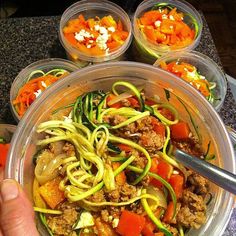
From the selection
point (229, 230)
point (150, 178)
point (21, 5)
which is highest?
point (150, 178)

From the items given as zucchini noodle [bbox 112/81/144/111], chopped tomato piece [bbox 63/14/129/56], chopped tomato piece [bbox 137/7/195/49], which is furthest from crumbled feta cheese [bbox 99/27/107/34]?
zucchini noodle [bbox 112/81/144/111]

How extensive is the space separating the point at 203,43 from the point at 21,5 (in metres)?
0.79

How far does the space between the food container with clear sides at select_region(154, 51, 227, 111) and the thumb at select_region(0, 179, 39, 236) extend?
0.60 m

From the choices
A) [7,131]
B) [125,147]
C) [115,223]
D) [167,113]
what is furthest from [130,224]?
[7,131]

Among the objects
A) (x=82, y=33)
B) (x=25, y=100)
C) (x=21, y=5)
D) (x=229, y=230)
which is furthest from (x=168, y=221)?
(x=21, y=5)

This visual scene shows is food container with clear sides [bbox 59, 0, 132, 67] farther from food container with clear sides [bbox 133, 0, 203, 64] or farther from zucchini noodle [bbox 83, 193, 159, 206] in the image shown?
zucchini noodle [bbox 83, 193, 159, 206]

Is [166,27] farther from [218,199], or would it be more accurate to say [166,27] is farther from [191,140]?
[218,199]

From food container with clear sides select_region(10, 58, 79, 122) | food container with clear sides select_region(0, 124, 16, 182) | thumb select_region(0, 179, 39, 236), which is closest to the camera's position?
thumb select_region(0, 179, 39, 236)

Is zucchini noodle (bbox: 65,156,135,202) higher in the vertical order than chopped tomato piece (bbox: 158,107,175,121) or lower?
lower

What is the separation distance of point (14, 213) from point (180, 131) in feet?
1.20

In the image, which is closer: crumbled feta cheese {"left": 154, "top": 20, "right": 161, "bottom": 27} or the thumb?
the thumb

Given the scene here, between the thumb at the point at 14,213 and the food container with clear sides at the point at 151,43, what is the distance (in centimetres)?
61

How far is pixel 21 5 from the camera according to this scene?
169 cm

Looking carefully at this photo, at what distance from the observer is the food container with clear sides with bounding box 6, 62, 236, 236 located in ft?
2.55
